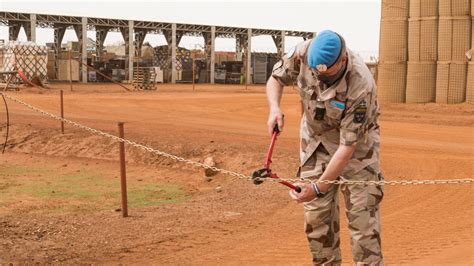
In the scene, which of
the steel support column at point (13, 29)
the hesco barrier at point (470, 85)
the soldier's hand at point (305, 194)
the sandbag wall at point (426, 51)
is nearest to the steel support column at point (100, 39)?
the steel support column at point (13, 29)

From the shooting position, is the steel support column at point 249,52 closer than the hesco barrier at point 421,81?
No

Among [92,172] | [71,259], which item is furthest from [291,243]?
[92,172]

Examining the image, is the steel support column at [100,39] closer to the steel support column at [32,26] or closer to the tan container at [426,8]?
the steel support column at [32,26]

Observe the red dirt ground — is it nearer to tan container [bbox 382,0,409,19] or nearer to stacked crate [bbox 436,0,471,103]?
stacked crate [bbox 436,0,471,103]

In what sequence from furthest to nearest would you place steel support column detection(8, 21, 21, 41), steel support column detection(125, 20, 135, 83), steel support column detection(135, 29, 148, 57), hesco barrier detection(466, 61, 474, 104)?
steel support column detection(135, 29, 148, 57) < steel support column detection(125, 20, 135, 83) < steel support column detection(8, 21, 21, 41) < hesco barrier detection(466, 61, 474, 104)

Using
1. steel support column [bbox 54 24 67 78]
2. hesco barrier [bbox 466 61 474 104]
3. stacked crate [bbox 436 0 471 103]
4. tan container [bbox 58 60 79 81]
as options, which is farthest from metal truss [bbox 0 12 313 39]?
hesco barrier [bbox 466 61 474 104]

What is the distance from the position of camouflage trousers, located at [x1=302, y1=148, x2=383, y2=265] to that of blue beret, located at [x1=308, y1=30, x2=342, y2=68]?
80 centimetres

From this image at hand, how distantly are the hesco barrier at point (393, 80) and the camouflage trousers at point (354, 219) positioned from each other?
19395mm

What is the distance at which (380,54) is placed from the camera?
79.3 ft

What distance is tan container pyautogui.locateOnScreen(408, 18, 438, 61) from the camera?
22.7 m

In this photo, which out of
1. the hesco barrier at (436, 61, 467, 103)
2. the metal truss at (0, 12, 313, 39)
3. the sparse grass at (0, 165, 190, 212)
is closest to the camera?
the sparse grass at (0, 165, 190, 212)

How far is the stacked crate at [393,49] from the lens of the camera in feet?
76.8

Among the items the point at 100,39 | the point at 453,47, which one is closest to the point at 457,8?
the point at 453,47

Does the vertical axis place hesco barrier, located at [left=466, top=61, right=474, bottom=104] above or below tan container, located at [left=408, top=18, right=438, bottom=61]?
below
